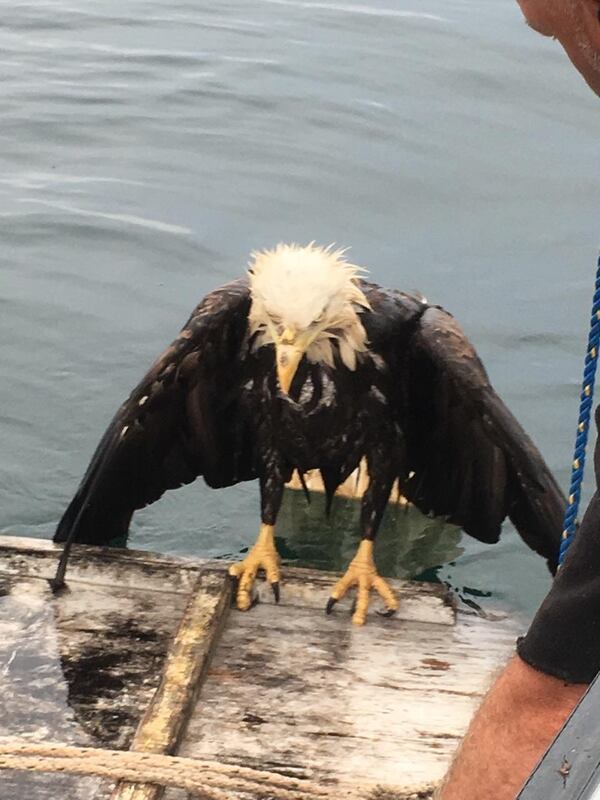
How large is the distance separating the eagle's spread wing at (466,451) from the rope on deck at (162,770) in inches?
56.7

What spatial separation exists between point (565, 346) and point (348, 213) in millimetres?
2188

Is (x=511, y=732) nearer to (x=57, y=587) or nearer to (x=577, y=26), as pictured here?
(x=577, y=26)

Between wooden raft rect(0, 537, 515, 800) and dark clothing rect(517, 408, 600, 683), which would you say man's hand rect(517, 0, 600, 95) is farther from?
wooden raft rect(0, 537, 515, 800)

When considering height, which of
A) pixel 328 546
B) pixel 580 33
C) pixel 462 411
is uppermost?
pixel 580 33

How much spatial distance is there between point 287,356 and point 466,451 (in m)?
0.90

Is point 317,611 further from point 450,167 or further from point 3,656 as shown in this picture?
point 450,167

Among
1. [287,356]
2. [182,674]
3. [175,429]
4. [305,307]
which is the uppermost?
[305,307]

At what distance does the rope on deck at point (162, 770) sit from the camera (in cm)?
290

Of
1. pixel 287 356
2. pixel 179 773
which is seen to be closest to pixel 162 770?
pixel 179 773

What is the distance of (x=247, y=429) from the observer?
15.4 ft

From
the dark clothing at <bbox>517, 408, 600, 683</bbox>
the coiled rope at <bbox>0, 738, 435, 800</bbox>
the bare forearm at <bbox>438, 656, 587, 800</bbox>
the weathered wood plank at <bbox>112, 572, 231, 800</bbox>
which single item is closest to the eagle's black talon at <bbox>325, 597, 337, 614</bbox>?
the weathered wood plank at <bbox>112, 572, 231, 800</bbox>

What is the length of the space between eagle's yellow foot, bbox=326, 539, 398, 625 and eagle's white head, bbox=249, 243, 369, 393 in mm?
598

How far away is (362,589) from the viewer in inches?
154

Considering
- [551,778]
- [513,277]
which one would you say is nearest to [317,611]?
[551,778]
